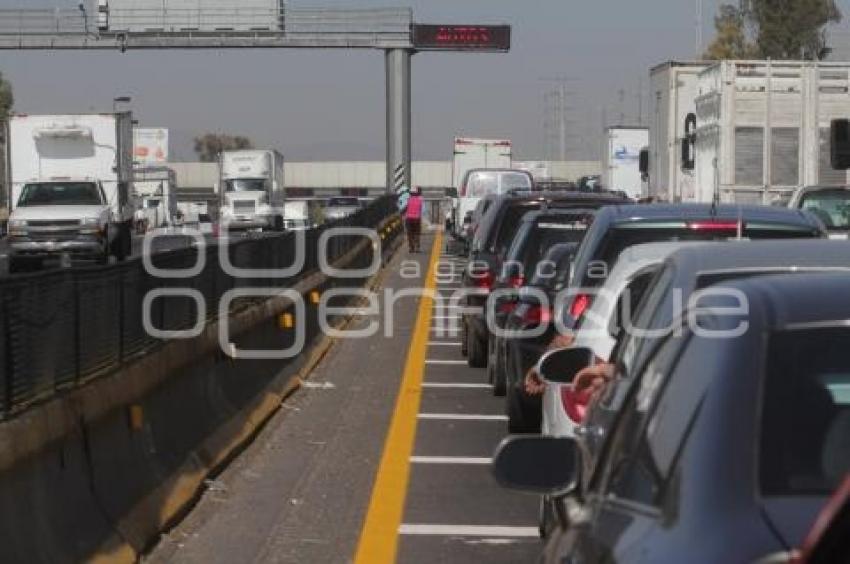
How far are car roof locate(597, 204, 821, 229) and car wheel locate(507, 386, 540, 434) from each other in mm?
2806

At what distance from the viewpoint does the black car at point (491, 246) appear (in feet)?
52.6

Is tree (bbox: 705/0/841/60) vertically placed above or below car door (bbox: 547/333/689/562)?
above

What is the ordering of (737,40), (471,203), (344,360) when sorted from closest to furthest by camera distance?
(344,360)
(471,203)
(737,40)

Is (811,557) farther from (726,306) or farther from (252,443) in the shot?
(252,443)

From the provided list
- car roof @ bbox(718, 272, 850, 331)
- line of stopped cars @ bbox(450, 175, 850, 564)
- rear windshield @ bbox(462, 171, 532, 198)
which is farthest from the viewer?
rear windshield @ bbox(462, 171, 532, 198)

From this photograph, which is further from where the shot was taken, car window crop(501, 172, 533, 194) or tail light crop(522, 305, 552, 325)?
car window crop(501, 172, 533, 194)

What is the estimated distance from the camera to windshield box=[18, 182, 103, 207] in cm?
4141

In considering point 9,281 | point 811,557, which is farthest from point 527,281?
point 811,557

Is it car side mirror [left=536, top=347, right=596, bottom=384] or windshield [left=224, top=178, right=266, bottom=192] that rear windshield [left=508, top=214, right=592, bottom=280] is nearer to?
car side mirror [left=536, top=347, right=596, bottom=384]

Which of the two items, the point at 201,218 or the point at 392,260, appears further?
the point at 201,218

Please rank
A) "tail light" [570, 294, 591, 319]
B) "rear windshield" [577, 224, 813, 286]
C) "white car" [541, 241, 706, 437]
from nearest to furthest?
1. "white car" [541, 241, 706, 437]
2. "rear windshield" [577, 224, 813, 286]
3. "tail light" [570, 294, 591, 319]

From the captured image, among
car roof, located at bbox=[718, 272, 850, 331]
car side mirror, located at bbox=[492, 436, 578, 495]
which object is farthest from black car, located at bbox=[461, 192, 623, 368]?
car roof, located at bbox=[718, 272, 850, 331]

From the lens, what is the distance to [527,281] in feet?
44.7

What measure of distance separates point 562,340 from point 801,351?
6.00 m
